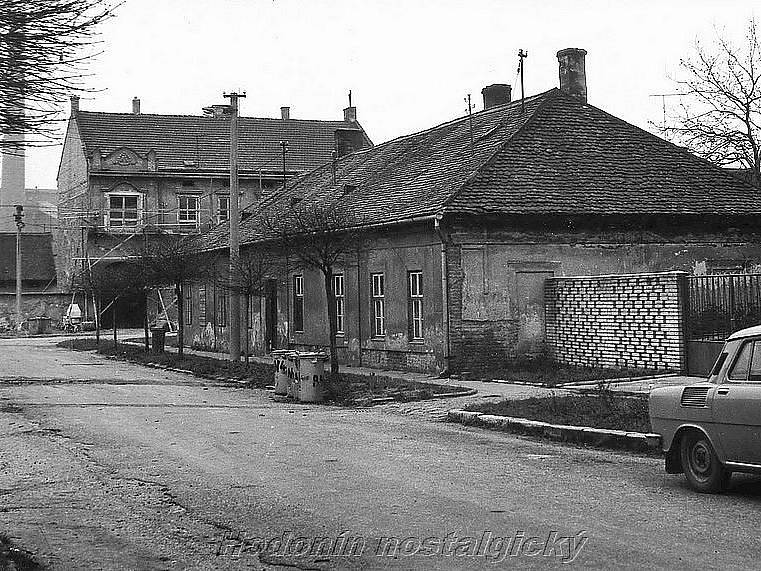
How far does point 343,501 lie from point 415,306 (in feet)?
53.1

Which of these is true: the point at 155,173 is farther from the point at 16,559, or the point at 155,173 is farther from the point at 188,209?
the point at 16,559

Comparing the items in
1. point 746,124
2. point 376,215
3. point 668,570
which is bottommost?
point 668,570

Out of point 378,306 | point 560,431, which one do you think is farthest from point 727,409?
point 378,306

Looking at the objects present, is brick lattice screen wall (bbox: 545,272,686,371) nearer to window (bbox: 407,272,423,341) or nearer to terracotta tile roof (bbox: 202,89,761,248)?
terracotta tile roof (bbox: 202,89,761,248)

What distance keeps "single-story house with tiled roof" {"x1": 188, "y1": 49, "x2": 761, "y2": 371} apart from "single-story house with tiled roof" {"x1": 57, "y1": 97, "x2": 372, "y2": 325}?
34.2 metres

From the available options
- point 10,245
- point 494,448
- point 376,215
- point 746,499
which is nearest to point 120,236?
point 10,245

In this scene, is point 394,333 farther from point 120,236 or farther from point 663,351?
point 120,236

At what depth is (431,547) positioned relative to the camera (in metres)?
7.63

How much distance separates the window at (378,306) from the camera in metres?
27.0

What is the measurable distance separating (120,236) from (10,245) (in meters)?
10.5

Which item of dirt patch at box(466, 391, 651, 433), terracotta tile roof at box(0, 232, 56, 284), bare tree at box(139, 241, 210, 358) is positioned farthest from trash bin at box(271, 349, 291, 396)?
terracotta tile roof at box(0, 232, 56, 284)

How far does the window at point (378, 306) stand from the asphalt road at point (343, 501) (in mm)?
10761

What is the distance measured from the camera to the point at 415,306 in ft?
83.6

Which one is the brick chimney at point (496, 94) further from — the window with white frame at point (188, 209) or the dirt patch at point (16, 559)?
the window with white frame at point (188, 209)
